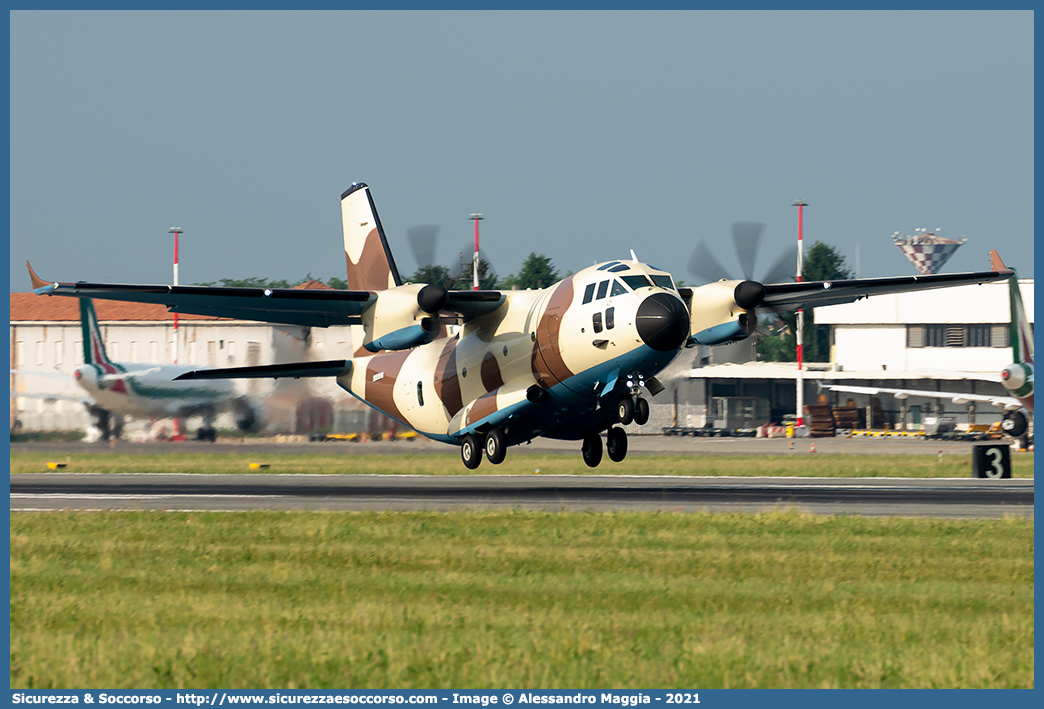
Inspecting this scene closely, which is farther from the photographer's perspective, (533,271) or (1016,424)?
(533,271)

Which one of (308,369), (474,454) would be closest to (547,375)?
(474,454)

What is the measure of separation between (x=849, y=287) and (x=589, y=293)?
9478 millimetres

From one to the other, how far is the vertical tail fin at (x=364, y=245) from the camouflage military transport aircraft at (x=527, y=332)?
362 centimetres

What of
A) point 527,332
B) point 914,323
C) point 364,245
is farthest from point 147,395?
point 914,323

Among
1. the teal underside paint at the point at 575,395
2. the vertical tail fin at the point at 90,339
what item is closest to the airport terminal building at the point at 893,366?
the vertical tail fin at the point at 90,339

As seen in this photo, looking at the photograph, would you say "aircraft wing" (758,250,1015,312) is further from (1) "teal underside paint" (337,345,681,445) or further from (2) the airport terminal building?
(2) the airport terminal building

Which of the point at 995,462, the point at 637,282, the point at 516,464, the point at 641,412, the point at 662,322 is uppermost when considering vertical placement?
the point at 637,282

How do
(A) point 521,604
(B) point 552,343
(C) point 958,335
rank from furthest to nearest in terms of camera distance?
(C) point 958,335
(B) point 552,343
(A) point 521,604

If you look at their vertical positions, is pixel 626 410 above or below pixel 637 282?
below

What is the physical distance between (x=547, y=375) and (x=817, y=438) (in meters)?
56.7

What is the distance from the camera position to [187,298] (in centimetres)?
3522

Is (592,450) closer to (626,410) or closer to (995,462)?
(626,410)

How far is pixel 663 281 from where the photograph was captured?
103 feet

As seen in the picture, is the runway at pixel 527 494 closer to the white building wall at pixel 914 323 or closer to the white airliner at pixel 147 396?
the white airliner at pixel 147 396
